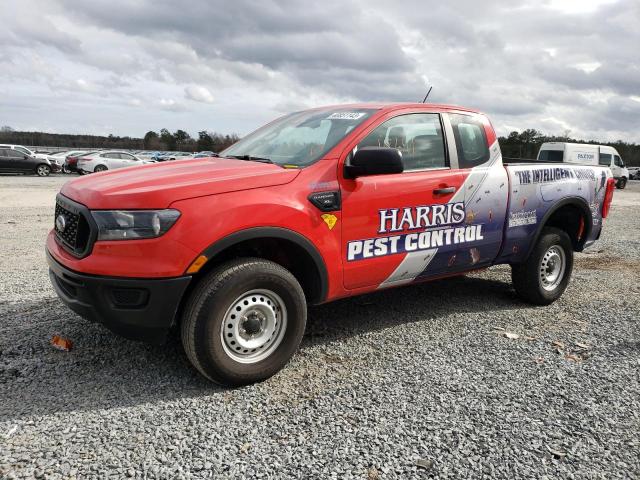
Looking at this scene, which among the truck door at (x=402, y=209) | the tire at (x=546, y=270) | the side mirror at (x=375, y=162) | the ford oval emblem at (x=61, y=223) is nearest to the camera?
the ford oval emblem at (x=61, y=223)

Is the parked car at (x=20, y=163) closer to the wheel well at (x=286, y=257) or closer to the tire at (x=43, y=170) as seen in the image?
the tire at (x=43, y=170)

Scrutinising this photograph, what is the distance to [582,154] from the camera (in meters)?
26.3

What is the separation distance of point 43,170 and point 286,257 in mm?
28090

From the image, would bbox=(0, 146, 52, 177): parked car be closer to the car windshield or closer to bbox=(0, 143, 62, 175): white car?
bbox=(0, 143, 62, 175): white car

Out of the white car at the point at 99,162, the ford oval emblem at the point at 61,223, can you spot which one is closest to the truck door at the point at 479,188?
the ford oval emblem at the point at 61,223

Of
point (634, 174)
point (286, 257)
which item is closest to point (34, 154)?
point (286, 257)

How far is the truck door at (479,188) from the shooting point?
13.9 feet

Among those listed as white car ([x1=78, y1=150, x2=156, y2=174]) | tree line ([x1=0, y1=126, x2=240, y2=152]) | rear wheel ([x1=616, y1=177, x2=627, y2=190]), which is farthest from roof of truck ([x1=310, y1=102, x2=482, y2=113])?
tree line ([x1=0, y1=126, x2=240, y2=152])

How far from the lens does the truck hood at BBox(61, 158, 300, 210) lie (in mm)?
2898

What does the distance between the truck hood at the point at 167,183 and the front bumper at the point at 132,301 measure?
0.43m

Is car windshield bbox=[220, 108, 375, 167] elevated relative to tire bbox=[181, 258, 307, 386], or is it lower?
elevated

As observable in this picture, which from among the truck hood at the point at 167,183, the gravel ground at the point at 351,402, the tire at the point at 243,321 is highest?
the truck hood at the point at 167,183

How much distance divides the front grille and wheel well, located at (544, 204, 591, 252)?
437cm

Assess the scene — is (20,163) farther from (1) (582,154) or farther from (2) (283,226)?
(1) (582,154)
